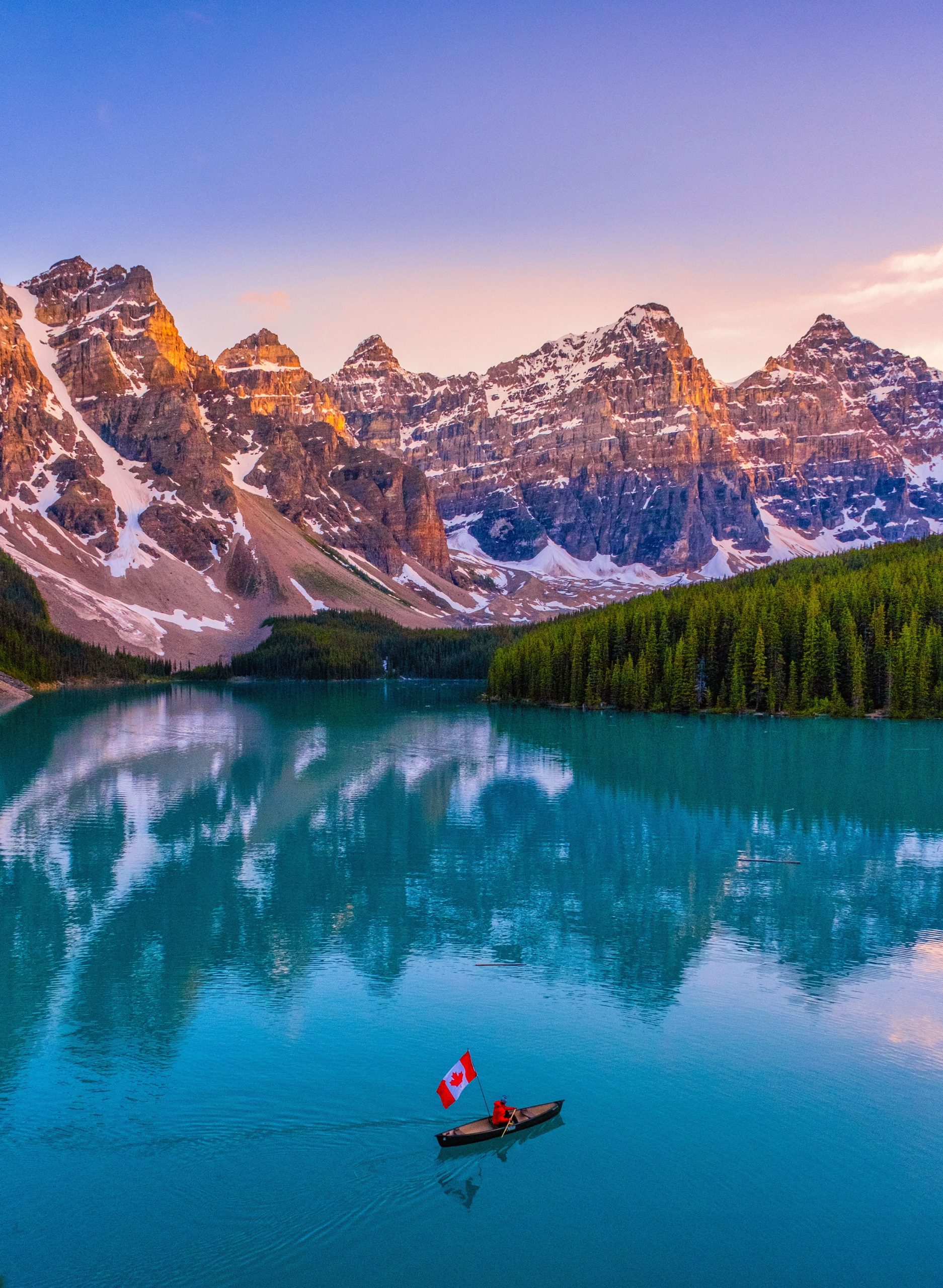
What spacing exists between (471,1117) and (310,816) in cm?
3137

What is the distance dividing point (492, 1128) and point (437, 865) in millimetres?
21025

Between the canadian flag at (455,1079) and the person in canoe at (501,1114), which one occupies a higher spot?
the canadian flag at (455,1079)

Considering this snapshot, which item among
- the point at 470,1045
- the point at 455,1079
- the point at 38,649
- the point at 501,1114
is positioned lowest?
the point at 470,1045

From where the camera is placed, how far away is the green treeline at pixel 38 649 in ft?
509

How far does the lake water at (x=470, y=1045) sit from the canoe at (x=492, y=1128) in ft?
0.58

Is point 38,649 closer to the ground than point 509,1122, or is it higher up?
higher up

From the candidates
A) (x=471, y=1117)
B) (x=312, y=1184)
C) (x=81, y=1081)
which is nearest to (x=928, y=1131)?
(x=471, y=1117)

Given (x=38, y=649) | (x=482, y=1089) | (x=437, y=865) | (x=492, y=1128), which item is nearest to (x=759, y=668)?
(x=437, y=865)

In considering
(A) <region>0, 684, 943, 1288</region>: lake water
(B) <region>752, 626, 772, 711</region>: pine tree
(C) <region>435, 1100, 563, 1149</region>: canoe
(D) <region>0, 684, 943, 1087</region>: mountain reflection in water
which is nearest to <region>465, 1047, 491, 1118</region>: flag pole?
(A) <region>0, 684, 943, 1288</region>: lake water

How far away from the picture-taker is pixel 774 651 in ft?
336

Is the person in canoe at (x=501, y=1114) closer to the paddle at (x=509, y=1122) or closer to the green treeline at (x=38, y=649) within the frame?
the paddle at (x=509, y=1122)

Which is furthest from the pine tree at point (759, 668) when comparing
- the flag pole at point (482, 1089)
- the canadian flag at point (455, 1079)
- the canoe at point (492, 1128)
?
the canadian flag at point (455, 1079)

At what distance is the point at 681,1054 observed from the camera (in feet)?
67.7

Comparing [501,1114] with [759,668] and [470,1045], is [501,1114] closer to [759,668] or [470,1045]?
[470,1045]
